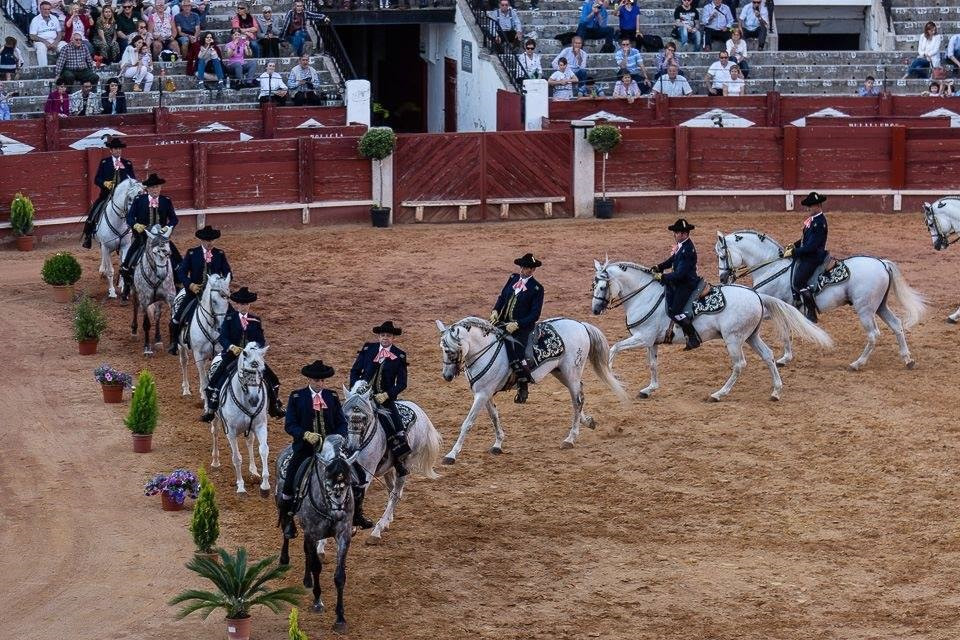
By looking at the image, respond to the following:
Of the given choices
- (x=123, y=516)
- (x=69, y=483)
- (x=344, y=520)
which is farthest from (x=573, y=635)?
(x=69, y=483)

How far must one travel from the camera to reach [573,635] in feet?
41.2

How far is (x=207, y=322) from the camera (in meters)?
17.3

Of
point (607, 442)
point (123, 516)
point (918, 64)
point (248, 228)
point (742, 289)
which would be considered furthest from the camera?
point (918, 64)

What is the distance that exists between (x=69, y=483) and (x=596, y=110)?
1797 cm

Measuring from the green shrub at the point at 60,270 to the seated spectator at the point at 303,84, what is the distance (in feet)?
31.3

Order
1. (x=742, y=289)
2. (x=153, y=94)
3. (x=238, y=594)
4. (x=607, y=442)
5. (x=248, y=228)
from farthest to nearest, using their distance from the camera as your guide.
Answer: (x=153, y=94), (x=248, y=228), (x=742, y=289), (x=607, y=442), (x=238, y=594)

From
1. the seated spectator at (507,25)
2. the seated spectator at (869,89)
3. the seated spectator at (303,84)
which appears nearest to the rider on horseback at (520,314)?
the seated spectator at (303,84)

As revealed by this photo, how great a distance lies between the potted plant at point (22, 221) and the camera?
25672mm

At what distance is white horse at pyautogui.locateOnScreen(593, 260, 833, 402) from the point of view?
18312 mm

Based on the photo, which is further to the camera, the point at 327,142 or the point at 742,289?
the point at 327,142

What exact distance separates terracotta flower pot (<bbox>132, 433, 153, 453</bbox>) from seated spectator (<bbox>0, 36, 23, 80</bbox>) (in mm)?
15197

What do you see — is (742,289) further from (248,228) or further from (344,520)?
(248,228)

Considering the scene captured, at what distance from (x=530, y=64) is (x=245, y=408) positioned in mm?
18853

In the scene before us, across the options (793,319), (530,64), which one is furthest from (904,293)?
(530,64)
